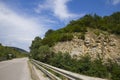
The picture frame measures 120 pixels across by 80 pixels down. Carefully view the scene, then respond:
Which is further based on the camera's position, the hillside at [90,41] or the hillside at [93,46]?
the hillside at [90,41]

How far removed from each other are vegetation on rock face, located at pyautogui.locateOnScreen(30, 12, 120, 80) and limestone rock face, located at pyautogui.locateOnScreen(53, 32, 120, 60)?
1159 millimetres

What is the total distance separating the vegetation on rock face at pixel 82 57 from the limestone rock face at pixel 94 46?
1.16 metres

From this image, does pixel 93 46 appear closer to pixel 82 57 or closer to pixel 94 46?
pixel 94 46

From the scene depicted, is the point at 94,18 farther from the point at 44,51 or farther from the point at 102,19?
the point at 44,51

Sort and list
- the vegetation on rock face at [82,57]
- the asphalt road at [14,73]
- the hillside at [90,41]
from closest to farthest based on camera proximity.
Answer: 1. the asphalt road at [14,73]
2. the vegetation on rock face at [82,57]
3. the hillside at [90,41]

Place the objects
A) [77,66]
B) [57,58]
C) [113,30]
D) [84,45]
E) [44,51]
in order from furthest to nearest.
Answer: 1. [113,30]
2. [84,45]
3. [44,51]
4. [57,58]
5. [77,66]

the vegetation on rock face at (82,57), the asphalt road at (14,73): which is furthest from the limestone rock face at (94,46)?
the asphalt road at (14,73)

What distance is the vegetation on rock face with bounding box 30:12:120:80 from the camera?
30.6 m

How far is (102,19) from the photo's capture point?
6084cm

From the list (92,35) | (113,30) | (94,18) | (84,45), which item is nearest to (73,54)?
(84,45)

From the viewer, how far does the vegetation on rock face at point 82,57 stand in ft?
100

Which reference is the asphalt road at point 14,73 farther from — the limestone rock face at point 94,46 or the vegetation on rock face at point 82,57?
the limestone rock face at point 94,46

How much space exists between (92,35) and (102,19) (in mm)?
12663

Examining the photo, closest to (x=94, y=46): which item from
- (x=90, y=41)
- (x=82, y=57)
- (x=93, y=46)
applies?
(x=93, y=46)
